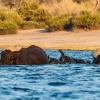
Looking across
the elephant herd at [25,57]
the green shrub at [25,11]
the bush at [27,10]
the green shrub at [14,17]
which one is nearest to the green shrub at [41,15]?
the bush at [27,10]

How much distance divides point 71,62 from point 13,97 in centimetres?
1168

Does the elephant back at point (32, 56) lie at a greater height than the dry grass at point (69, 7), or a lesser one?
lesser

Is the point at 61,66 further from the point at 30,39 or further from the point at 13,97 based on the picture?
the point at 30,39

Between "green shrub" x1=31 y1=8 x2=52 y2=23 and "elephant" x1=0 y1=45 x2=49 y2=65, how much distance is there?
29.9 m

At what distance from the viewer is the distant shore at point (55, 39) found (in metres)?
40.2

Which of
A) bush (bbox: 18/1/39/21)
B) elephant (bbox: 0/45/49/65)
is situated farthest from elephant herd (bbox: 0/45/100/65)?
bush (bbox: 18/1/39/21)

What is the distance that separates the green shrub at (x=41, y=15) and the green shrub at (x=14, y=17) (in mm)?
1881

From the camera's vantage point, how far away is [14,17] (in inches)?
2132

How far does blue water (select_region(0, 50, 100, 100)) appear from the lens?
14312mm

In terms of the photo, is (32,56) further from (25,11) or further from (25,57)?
(25,11)

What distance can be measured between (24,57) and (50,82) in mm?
7003

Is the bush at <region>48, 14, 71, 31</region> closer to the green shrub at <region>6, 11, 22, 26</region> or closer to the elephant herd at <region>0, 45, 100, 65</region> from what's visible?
the green shrub at <region>6, 11, 22, 26</region>

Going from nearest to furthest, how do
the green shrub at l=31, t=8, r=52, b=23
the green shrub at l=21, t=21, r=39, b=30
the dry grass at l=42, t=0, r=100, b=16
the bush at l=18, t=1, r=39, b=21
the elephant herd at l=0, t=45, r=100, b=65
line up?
the elephant herd at l=0, t=45, r=100, b=65, the green shrub at l=21, t=21, r=39, b=30, the green shrub at l=31, t=8, r=52, b=23, the bush at l=18, t=1, r=39, b=21, the dry grass at l=42, t=0, r=100, b=16

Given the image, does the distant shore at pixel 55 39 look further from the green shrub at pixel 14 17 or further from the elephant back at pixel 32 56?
the elephant back at pixel 32 56
